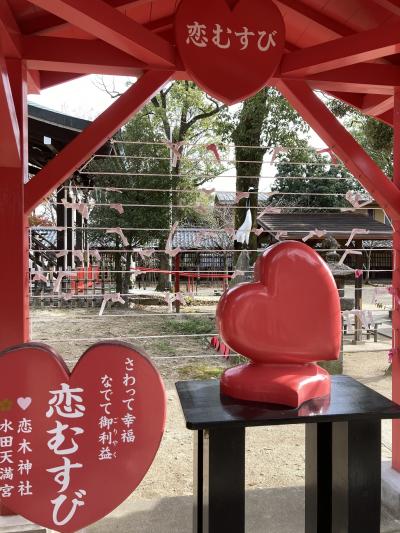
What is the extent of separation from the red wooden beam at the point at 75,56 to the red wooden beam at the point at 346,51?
35.2 inches

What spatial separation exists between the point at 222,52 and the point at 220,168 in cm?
1333

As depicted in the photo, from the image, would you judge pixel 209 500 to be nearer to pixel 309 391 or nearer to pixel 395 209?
pixel 309 391

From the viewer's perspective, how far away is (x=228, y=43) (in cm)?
253

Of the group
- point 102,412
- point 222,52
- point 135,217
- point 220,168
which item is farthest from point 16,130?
point 220,168

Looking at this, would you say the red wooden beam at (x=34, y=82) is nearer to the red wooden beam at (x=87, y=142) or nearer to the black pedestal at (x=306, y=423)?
the red wooden beam at (x=87, y=142)

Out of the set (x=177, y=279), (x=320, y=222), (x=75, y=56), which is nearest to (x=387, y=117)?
(x=75, y=56)

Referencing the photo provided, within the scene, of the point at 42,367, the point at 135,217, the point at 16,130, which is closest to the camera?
the point at 42,367

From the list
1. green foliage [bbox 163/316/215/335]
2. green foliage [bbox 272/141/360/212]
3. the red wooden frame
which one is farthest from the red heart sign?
green foliage [bbox 272/141/360/212]

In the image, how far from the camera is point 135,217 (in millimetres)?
10734

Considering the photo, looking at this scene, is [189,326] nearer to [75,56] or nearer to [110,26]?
[75,56]

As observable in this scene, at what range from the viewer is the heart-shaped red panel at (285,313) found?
1.83 m

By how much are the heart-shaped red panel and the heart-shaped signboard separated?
1.24 ft

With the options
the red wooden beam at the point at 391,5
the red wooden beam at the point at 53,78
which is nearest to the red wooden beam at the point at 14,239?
the red wooden beam at the point at 53,78

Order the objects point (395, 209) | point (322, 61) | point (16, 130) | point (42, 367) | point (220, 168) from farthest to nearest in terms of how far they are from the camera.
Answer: point (220, 168) < point (395, 209) < point (322, 61) < point (16, 130) < point (42, 367)
